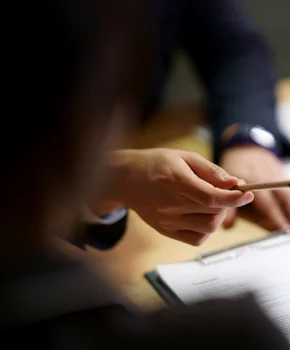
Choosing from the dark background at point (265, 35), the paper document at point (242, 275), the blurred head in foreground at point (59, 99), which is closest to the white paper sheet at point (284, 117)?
the paper document at point (242, 275)

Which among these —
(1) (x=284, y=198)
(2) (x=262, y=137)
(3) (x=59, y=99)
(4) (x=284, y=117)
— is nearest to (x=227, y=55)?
(4) (x=284, y=117)

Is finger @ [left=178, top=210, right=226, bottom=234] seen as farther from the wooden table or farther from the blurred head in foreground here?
the blurred head in foreground

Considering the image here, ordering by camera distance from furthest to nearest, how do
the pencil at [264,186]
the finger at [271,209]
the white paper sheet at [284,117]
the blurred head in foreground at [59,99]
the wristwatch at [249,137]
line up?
the white paper sheet at [284,117] < the wristwatch at [249,137] < the finger at [271,209] < the pencil at [264,186] < the blurred head in foreground at [59,99]

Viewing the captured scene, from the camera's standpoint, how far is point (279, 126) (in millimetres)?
1218

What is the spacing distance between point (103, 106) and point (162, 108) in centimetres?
103

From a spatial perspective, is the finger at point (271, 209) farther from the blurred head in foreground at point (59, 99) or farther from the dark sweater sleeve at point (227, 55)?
the blurred head in foreground at point (59, 99)

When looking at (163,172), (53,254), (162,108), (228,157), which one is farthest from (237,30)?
(53,254)

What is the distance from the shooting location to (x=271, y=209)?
939 mm

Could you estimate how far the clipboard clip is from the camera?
832 mm

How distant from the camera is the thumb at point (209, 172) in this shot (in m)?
0.76

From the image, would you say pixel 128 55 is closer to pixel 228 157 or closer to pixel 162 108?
pixel 228 157

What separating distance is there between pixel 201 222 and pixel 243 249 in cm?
8

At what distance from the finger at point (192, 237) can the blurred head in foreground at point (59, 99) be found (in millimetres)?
467

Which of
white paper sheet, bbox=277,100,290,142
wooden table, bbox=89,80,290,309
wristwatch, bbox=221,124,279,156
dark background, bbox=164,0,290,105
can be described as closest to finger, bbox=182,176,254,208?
wooden table, bbox=89,80,290,309
